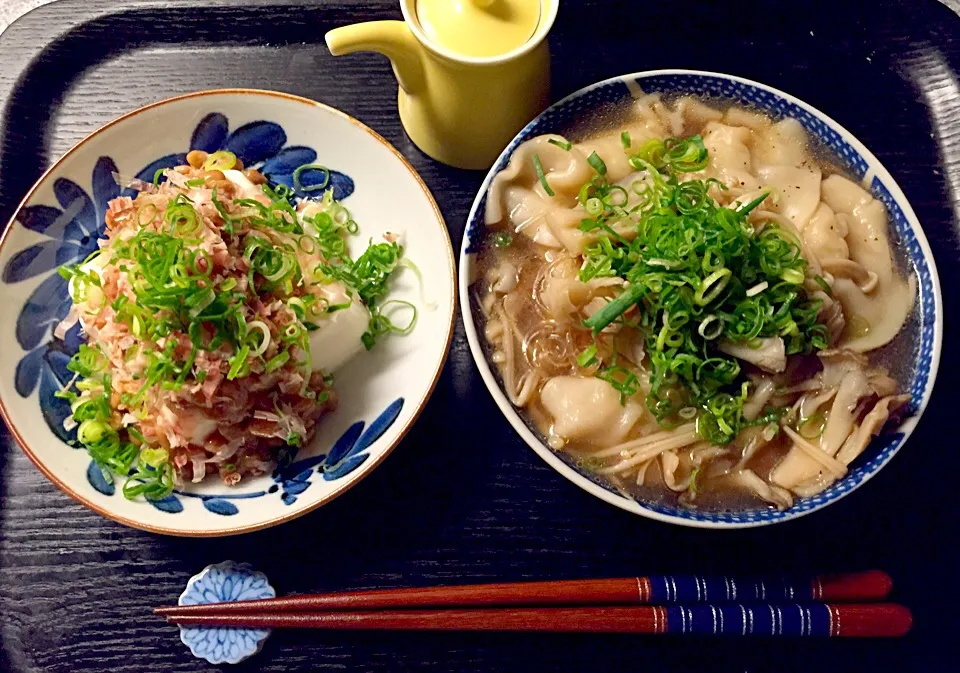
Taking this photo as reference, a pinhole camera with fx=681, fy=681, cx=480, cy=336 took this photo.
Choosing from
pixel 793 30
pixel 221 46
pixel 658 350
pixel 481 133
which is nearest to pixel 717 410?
pixel 658 350

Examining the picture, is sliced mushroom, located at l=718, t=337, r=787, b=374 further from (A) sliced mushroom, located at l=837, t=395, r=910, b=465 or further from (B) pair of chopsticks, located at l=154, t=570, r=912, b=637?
(B) pair of chopsticks, located at l=154, t=570, r=912, b=637

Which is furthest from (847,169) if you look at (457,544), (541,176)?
(457,544)

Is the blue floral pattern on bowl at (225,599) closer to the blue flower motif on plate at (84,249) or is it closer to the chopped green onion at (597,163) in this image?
the blue flower motif on plate at (84,249)

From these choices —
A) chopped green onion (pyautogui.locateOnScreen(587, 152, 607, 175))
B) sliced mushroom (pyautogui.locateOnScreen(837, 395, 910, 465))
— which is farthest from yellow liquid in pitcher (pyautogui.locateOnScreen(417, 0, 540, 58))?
sliced mushroom (pyautogui.locateOnScreen(837, 395, 910, 465))

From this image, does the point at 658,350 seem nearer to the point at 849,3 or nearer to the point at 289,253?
the point at 289,253

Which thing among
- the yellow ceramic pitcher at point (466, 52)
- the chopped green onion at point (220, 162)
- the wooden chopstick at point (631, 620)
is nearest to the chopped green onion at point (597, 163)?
the yellow ceramic pitcher at point (466, 52)

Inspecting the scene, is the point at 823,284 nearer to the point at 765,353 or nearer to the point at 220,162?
the point at 765,353
